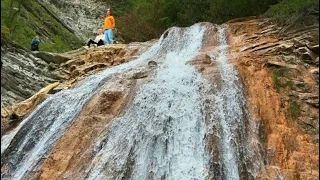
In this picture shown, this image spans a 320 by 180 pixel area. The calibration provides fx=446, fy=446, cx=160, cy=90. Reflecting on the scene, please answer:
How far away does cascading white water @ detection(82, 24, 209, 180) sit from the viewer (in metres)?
9.57

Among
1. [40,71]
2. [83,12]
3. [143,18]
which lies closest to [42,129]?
[40,71]

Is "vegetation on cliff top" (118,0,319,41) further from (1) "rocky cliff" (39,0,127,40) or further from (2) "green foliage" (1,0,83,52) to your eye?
(1) "rocky cliff" (39,0,127,40)

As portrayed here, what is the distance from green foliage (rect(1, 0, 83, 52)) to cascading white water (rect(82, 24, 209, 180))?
338 inches

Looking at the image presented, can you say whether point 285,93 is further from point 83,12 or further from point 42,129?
point 83,12

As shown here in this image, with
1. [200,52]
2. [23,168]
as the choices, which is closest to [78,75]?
[200,52]

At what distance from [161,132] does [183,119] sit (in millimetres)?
727

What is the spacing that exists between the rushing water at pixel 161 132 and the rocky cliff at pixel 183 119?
0.08 feet

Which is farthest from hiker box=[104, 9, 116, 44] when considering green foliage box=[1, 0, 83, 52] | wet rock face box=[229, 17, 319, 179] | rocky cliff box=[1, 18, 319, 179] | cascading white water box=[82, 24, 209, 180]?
cascading white water box=[82, 24, 209, 180]

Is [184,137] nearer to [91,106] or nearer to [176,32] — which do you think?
[91,106]

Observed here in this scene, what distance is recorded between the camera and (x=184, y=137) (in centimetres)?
1034

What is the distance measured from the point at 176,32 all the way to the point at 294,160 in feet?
27.2

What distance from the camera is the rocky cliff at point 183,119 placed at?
32.2ft

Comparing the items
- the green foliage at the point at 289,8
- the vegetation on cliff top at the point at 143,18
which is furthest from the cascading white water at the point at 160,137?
the vegetation on cliff top at the point at 143,18

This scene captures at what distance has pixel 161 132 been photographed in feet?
34.2
